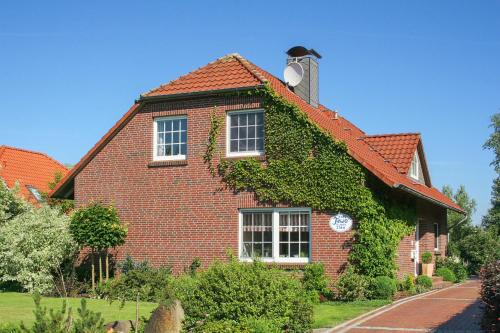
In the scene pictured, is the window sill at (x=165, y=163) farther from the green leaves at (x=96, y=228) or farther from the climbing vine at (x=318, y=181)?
the green leaves at (x=96, y=228)

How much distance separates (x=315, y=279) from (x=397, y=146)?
7729 millimetres

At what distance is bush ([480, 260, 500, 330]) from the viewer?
32.0ft

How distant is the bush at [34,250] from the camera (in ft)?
66.1

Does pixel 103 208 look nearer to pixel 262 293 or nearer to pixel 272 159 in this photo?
pixel 272 159

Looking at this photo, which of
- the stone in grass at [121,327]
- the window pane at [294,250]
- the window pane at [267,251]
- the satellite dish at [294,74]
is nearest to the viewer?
the stone in grass at [121,327]

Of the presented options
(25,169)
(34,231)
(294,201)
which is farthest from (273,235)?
(25,169)

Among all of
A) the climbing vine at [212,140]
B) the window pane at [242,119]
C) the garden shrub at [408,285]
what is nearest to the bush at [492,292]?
the garden shrub at [408,285]

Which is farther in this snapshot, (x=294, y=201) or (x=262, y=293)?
(x=294, y=201)

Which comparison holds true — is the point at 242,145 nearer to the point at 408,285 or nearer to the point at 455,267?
the point at 408,285

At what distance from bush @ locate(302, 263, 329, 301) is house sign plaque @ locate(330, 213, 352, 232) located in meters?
1.17

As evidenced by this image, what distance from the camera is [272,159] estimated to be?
766 inches

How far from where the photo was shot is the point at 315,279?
18141 mm

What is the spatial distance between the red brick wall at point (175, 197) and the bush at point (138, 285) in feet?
4.95

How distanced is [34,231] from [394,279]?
1117cm
